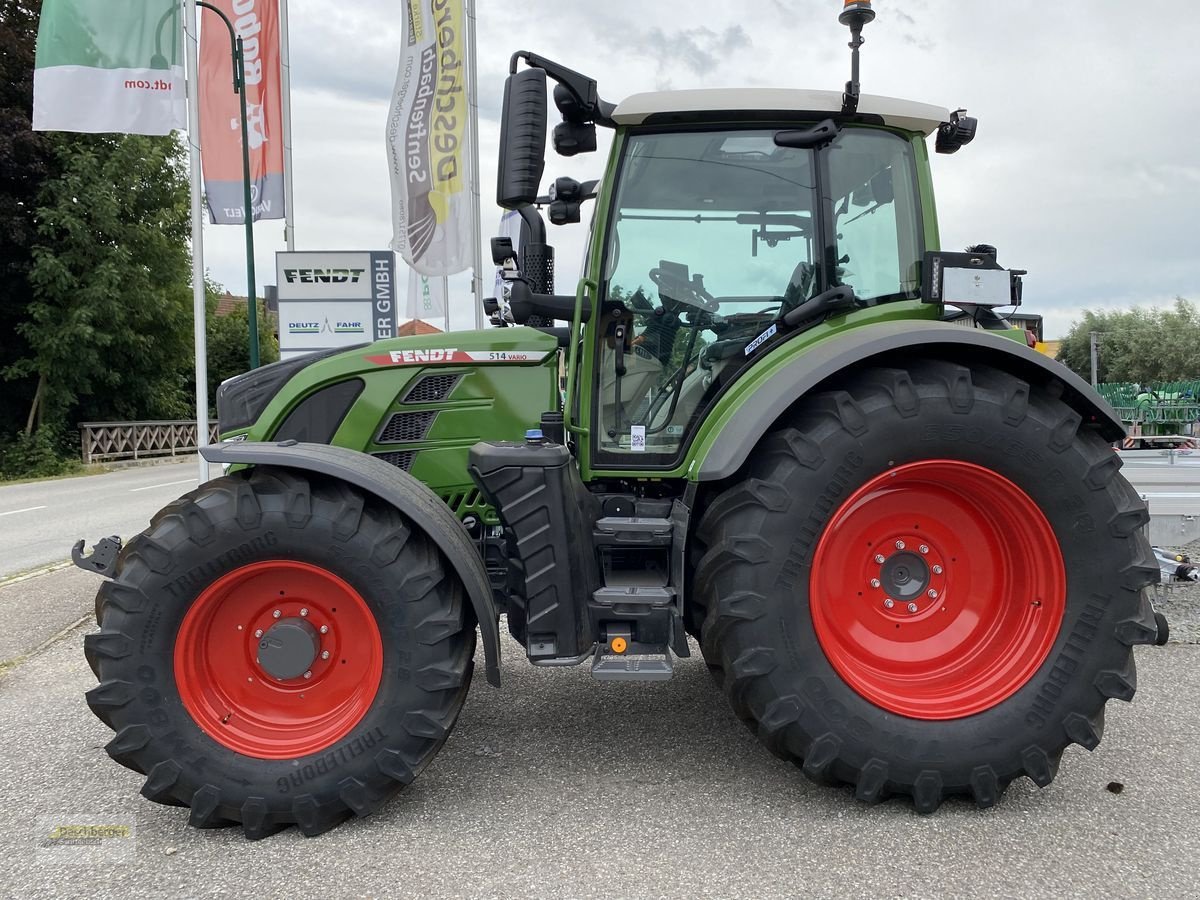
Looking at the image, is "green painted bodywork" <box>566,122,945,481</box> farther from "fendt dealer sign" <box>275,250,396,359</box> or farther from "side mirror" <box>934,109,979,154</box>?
"fendt dealer sign" <box>275,250,396,359</box>

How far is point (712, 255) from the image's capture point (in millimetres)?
2961

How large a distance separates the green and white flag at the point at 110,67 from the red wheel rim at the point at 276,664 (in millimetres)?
7573

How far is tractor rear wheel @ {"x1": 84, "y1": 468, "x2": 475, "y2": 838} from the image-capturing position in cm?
254

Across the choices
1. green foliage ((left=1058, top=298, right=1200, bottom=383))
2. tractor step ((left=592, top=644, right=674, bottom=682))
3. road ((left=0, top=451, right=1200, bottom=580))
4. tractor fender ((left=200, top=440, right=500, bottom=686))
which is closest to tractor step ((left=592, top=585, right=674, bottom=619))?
tractor step ((left=592, top=644, right=674, bottom=682))

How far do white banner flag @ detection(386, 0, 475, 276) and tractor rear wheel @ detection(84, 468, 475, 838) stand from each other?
9137 mm

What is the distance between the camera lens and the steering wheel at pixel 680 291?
2.96m

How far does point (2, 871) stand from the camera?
2348mm

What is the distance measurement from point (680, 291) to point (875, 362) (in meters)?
0.70

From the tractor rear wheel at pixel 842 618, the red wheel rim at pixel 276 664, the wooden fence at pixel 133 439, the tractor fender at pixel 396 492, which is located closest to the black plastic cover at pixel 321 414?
the tractor fender at pixel 396 492

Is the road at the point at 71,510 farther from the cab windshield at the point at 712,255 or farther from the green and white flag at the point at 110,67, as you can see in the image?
the cab windshield at the point at 712,255

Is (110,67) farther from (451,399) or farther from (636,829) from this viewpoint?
(636,829)

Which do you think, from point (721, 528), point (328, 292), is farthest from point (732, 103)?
point (328, 292)

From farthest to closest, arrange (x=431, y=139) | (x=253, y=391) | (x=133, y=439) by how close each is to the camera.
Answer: (x=133, y=439)
(x=431, y=139)
(x=253, y=391)

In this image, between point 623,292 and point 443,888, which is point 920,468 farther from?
point 443,888
